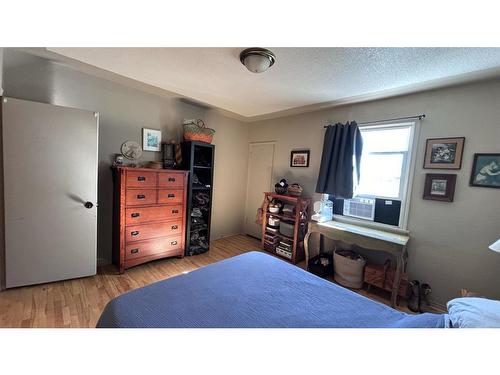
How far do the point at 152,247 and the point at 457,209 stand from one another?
3334 millimetres

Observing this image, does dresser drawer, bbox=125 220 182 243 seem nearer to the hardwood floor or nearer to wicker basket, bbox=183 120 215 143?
the hardwood floor

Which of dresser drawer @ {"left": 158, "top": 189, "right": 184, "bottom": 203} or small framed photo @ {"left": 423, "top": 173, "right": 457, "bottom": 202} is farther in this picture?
dresser drawer @ {"left": 158, "top": 189, "right": 184, "bottom": 203}

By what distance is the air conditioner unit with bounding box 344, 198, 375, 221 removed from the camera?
2389 millimetres

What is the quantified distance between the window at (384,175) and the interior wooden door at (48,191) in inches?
123

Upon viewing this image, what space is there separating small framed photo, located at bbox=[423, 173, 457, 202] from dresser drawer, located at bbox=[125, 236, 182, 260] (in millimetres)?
3010

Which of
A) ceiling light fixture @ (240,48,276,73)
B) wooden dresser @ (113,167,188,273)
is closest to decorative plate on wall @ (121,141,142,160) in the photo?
wooden dresser @ (113,167,188,273)

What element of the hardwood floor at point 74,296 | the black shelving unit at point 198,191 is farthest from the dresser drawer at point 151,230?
the hardwood floor at point 74,296

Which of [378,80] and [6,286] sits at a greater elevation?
[378,80]

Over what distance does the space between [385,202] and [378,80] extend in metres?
1.36

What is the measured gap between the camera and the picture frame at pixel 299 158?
9.64ft

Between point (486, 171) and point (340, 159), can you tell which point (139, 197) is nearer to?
point (340, 159)
